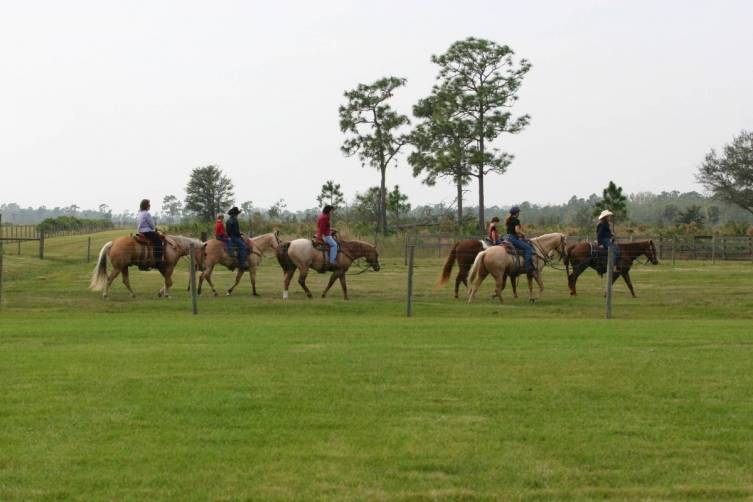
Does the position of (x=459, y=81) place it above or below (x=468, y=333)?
above

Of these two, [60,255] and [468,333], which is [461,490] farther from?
[60,255]

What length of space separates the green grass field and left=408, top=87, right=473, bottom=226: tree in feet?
163

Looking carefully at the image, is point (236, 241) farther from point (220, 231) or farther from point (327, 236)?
point (327, 236)

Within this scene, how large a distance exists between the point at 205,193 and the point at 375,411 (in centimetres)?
8638

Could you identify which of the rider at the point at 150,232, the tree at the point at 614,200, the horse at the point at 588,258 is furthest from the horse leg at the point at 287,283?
the tree at the point at 614,200

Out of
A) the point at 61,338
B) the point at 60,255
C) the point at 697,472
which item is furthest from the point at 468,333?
the point at 60,255

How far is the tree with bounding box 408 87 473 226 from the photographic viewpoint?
219 feet

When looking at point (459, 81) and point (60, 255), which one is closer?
point (60, 255)

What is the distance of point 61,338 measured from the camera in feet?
49.6

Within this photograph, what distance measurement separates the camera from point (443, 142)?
67875 millimetres

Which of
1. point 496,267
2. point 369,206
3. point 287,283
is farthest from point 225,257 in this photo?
point 369,206

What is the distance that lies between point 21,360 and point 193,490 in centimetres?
656

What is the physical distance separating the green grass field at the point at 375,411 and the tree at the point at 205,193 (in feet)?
249

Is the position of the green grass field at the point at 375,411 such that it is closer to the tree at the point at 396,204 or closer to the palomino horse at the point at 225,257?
the palomino horse at the point at 225,257
